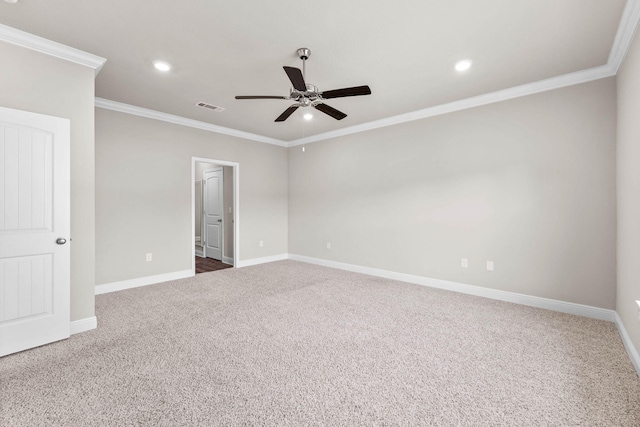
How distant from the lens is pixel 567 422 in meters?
1.62

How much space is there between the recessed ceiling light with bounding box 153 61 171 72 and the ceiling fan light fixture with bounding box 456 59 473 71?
9.91 ft

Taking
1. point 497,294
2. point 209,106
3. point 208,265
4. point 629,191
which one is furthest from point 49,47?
point 497,294

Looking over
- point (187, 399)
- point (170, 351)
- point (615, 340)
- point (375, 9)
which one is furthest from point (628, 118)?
point (170, 351)

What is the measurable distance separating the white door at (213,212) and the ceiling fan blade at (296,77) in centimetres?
443

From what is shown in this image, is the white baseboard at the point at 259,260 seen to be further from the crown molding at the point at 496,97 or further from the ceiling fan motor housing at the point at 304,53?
the ceiling fan motor housing at the point at 304,53

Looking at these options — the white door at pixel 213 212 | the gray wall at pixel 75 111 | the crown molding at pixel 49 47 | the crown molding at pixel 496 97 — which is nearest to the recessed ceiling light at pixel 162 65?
the crown molding at pixel 49 47

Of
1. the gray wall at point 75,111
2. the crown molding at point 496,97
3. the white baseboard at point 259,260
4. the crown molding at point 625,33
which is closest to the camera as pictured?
the crown molding at point 625,33

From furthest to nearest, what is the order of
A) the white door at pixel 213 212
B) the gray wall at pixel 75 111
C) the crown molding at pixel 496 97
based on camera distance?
1. the white door at pixel 213 212
2. the crown molding at pixel 496 97
3. the gray wall at pixel 75 111

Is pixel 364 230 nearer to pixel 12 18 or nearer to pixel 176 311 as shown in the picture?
pixel 176 311

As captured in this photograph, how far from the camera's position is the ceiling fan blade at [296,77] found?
217cm

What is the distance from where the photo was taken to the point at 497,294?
3.74 metres

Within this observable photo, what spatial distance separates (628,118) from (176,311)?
4894 mm

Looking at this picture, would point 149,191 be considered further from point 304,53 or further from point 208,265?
point 304,53

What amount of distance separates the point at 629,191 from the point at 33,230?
5157 mm
